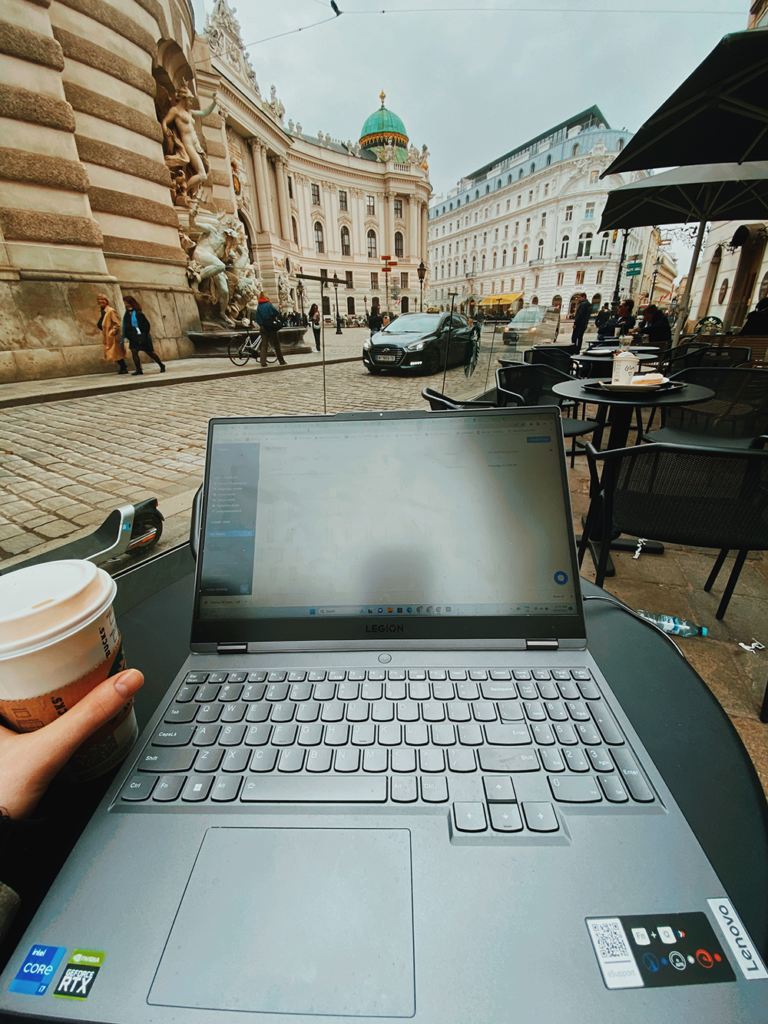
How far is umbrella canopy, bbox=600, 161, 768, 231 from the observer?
4.61 m

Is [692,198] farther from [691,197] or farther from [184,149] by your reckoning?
[184,149]

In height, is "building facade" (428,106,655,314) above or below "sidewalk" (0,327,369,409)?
above

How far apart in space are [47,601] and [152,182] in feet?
29.7

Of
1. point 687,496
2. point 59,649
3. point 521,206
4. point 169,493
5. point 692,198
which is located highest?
point 521,206

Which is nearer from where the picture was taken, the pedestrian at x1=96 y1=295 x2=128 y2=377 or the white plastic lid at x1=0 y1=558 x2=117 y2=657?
the white plastic lid at x1=0 y1=558 x2=117 y2=657

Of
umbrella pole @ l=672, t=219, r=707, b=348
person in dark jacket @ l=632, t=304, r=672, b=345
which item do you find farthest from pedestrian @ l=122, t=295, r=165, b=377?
person in dark jacket @ l=632, t=304, r=672, b=345

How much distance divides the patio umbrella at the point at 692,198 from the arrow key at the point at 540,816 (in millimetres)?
6220

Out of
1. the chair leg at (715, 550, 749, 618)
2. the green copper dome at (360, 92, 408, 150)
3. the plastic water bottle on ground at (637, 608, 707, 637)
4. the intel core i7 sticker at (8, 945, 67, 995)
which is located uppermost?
the green copper dome at (360, 92, 408, 150)

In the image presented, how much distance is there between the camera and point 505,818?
0.50 m

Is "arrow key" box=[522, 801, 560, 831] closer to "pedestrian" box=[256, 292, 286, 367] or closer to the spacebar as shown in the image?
the spacebar

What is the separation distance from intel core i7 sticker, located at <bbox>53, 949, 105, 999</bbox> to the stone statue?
9.89m

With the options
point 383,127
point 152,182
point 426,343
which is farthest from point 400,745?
point 152,182

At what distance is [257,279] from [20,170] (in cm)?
1293

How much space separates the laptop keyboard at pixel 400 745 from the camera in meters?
0.53
